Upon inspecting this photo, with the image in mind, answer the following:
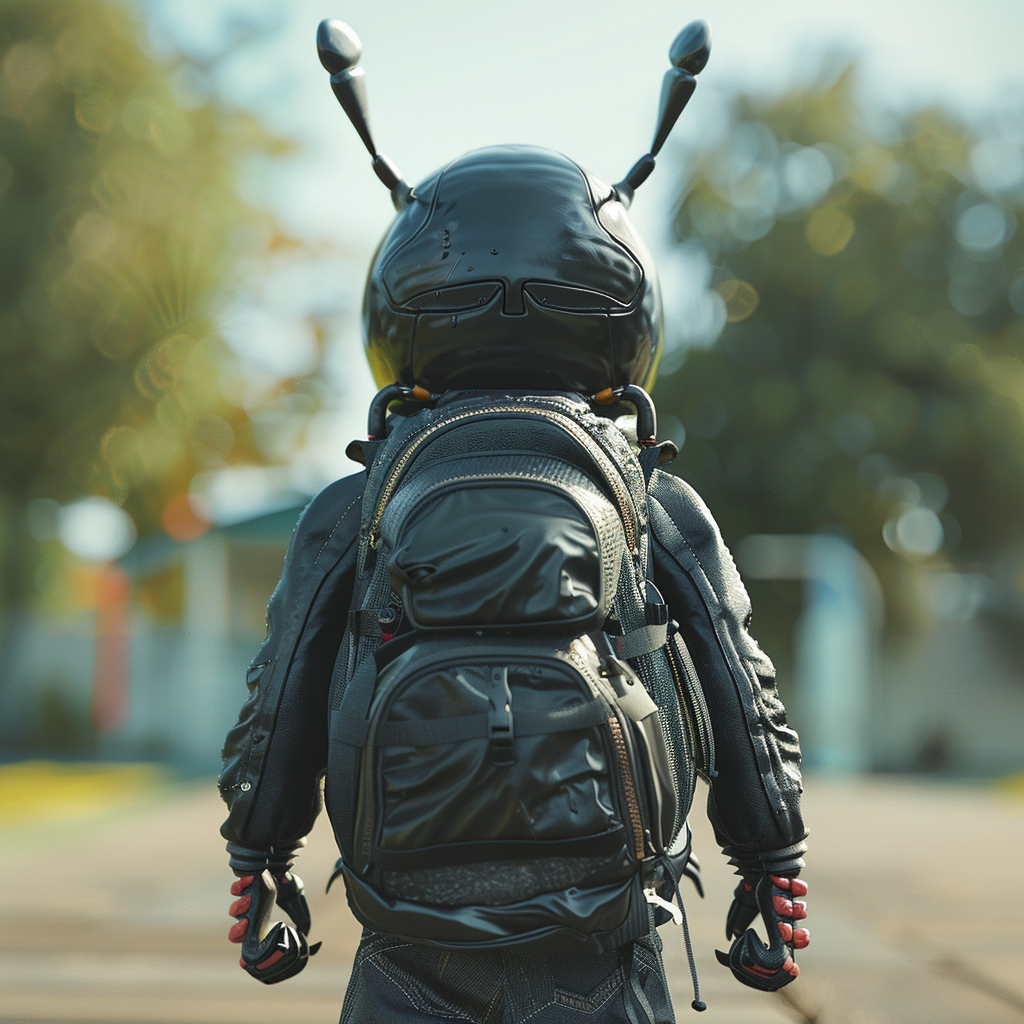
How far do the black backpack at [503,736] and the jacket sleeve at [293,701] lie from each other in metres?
0.28

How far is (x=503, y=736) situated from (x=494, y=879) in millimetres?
223

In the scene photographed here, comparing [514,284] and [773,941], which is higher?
[514,284]

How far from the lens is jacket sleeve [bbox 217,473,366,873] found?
2.07m

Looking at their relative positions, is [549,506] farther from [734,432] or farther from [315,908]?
[734,432]

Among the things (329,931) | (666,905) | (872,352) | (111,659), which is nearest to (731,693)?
(666,905)

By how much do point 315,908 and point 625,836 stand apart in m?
4.89

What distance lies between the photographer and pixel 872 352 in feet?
63.7

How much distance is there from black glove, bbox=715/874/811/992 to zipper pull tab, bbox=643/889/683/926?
1.05 feet

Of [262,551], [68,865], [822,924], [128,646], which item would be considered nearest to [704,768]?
[822,924]

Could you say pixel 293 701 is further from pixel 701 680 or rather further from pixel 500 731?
pixel 701 680

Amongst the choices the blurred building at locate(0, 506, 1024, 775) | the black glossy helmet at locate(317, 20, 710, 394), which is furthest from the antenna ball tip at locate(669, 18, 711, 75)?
the blurred building at locate(0, 506, 1024, 775)

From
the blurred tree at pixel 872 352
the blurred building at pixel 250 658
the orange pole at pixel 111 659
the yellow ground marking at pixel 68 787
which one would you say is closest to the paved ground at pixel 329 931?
the yellow ground marking at pixel 68 787

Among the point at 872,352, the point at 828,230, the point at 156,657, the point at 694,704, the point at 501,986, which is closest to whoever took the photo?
the point at 501,986

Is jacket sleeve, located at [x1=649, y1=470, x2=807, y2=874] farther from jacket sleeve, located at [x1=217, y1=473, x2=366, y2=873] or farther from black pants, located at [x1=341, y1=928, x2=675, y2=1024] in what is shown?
jacket sleeve, located at [x1=217, y1=473, x2=366, y2=873]
